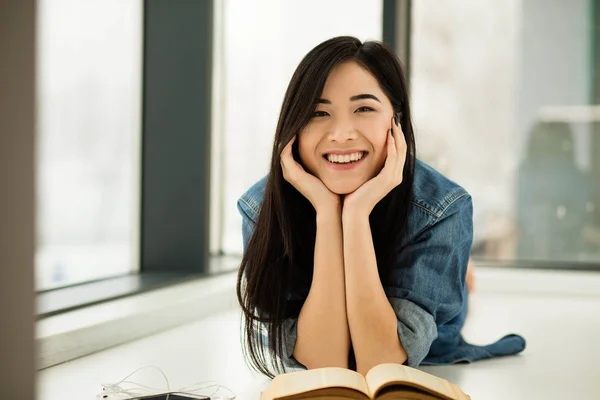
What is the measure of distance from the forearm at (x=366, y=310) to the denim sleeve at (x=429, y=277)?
0.15 ft

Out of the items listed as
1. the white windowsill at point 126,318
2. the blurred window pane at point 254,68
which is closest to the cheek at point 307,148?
the white windowsill at point 126,318

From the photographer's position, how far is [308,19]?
3.92 metres

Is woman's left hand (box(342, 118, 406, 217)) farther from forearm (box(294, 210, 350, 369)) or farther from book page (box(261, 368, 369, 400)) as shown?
book page (box(261, 368, 369, 400))

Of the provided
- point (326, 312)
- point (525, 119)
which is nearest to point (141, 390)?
point (326, 312)

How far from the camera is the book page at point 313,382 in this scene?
127 centimetres

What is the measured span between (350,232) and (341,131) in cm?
23

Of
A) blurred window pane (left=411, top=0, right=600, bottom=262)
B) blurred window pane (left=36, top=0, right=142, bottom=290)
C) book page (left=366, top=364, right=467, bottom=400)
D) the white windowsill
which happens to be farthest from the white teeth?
blurred window pane (left=411, top=0, right=600, bottom=262)

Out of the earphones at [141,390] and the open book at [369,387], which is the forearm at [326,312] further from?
the open book at [369,387]

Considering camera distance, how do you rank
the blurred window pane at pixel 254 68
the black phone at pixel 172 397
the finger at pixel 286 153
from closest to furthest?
the black phone at pixel 172 397 < the finger at pixel 286 153 < the blurred window pane at pixel 254 68

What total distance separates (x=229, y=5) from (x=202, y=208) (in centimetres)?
126

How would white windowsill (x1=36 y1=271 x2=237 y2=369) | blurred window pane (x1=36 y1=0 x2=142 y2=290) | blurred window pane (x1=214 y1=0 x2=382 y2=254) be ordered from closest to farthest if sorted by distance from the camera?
white windowsill (x1=36 y1=271 x2=237 y2=369) → blurred window pane (x1=36 y1=0 x2=142 y2=290) → blurred window pane (x1=214 y1=0 x2=382 y2=254)

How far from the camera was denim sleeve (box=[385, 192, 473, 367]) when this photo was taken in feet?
5.53

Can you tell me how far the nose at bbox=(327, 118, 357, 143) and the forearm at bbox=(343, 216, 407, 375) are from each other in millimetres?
199

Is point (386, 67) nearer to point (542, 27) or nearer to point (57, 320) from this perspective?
point (57, 320)
